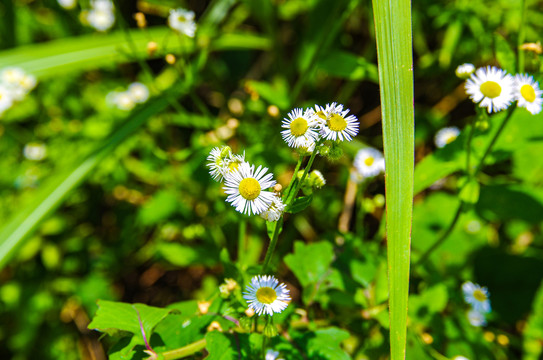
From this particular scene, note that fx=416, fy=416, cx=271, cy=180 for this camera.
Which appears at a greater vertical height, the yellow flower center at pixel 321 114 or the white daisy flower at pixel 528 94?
the white daisy flower at pixel 528 94

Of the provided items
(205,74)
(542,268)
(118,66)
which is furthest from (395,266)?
(118,66)

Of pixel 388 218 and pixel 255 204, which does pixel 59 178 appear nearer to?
pixel 255 204

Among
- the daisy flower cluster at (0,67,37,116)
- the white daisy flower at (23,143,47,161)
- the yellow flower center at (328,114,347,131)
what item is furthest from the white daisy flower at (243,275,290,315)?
the white daisy flower at (23,143,47,161)

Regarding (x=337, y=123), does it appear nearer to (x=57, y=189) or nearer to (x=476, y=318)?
(x=476, y=318)

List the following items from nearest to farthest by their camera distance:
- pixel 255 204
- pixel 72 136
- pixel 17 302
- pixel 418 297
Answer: pixel 255 204, pixel 418 297, pixel 17 302, pixel 72 136

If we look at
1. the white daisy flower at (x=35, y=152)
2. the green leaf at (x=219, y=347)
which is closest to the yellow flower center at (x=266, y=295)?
the green leaf at (x=219, y=347)

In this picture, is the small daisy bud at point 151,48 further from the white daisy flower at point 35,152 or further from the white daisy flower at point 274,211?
the white daisy flower at point 35,152

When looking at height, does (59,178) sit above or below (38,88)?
below
